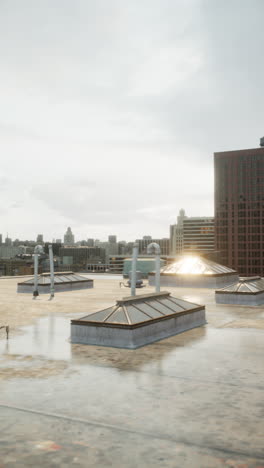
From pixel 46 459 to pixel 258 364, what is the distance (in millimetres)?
9910

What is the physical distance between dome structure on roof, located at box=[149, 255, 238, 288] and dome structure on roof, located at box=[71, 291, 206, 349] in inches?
1161

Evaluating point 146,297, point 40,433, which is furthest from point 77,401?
point 146,297

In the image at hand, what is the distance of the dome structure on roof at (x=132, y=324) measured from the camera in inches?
758

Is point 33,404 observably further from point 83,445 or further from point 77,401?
point 83,445

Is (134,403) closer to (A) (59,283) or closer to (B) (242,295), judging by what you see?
(B) (242,295)

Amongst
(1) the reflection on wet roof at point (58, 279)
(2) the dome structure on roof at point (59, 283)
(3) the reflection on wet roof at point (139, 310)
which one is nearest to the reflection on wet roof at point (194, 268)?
(2) the dome structure on roof at point (59, 283)

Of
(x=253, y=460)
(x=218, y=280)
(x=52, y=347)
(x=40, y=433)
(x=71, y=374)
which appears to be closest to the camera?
(x=253, y=460)

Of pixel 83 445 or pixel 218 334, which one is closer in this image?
A: pixel 83 445

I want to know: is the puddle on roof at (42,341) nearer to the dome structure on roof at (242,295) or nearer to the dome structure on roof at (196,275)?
the dome structure on roof at (242,295)

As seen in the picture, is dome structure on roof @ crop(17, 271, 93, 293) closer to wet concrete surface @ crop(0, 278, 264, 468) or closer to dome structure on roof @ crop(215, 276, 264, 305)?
dome structure on roof @ crop(215, 276, 264, 305)

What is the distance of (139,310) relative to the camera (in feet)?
70.6

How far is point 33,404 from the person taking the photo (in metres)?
11.7

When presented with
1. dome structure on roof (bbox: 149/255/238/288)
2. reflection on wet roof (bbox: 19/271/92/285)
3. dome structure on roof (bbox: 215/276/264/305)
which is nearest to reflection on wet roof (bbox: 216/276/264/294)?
dome structure on roof (bbox: 215/276/264/305)

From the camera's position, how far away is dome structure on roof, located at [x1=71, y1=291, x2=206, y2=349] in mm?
19250
